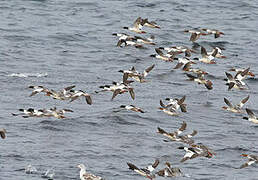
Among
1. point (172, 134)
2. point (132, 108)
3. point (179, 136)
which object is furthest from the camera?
point (132, 108)

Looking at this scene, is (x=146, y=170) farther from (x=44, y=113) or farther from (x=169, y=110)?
(x=169, y=110)

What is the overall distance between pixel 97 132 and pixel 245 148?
4740 mm

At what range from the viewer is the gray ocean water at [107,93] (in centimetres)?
2206

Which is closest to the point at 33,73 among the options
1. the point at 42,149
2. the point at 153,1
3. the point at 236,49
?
the point at 42,149

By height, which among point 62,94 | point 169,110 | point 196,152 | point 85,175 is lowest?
point 169,110

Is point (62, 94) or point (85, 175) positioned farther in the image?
point (62, 94)

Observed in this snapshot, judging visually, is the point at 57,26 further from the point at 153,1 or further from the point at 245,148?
the point at 245,148

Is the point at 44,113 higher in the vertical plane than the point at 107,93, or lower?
higher

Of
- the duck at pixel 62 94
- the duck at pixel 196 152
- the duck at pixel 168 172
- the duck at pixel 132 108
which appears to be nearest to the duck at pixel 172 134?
the duck at pixel 196 152

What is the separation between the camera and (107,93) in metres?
29.9

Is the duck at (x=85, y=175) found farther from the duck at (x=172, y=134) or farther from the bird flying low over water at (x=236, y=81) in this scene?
the bird flying low over water at (x=236, y=81)

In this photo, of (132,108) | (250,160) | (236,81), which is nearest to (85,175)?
(250,160)

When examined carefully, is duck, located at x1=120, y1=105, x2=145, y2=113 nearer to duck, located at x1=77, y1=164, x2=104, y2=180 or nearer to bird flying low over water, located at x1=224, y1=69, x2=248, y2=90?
bird flying low over water, located at x1=224, y1=69, x2=248, y2=90

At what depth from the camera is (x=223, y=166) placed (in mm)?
22078
